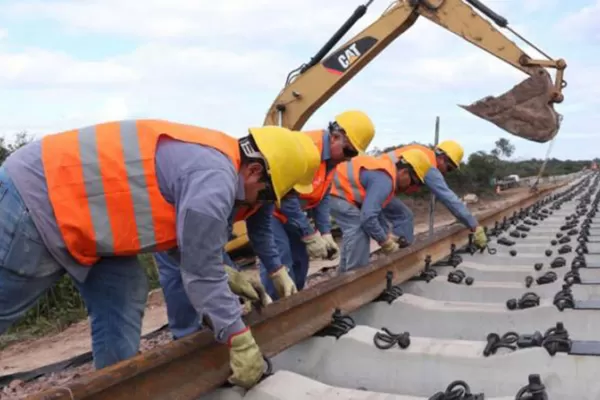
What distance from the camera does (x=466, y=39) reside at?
9.17 meters

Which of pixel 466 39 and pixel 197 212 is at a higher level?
pixel 466 39

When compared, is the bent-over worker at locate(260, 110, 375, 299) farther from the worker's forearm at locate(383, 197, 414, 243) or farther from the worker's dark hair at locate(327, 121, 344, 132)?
the worker's forearm at locate(383, 197, 414, 243)

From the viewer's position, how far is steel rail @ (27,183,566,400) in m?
2.20

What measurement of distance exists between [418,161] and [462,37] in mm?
3184

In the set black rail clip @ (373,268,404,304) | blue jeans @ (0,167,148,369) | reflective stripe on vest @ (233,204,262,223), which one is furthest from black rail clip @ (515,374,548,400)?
blue jeans @ (0,167,148,369)

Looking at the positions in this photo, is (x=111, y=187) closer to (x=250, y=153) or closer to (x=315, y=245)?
(x=250, y=153)

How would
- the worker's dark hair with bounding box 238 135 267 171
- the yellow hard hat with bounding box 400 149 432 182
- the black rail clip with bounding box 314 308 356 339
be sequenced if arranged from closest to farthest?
the worker's dark hair with bounding box 238 135 267 171, the black rail clip with bounding box 314 308 356 339, the yellow hard hat with bounding box 400 149 432 182

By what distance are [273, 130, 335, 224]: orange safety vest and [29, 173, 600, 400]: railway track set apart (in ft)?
3.88

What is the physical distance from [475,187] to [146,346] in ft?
76.7

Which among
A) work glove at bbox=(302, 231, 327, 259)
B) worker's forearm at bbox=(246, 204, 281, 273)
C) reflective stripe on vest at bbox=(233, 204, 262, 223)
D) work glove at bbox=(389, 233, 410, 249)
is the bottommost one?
work glove at bbox=(389, 233, 410, 249)

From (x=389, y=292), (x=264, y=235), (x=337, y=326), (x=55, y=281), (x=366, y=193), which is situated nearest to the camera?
(x=55, y=281)

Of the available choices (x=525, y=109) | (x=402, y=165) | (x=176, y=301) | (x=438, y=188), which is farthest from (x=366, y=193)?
(x=525, y=109)

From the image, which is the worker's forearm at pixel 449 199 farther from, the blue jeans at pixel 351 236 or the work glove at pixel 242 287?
the work glove at pixel 242 287

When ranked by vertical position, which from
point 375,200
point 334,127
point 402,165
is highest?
point 334,127
